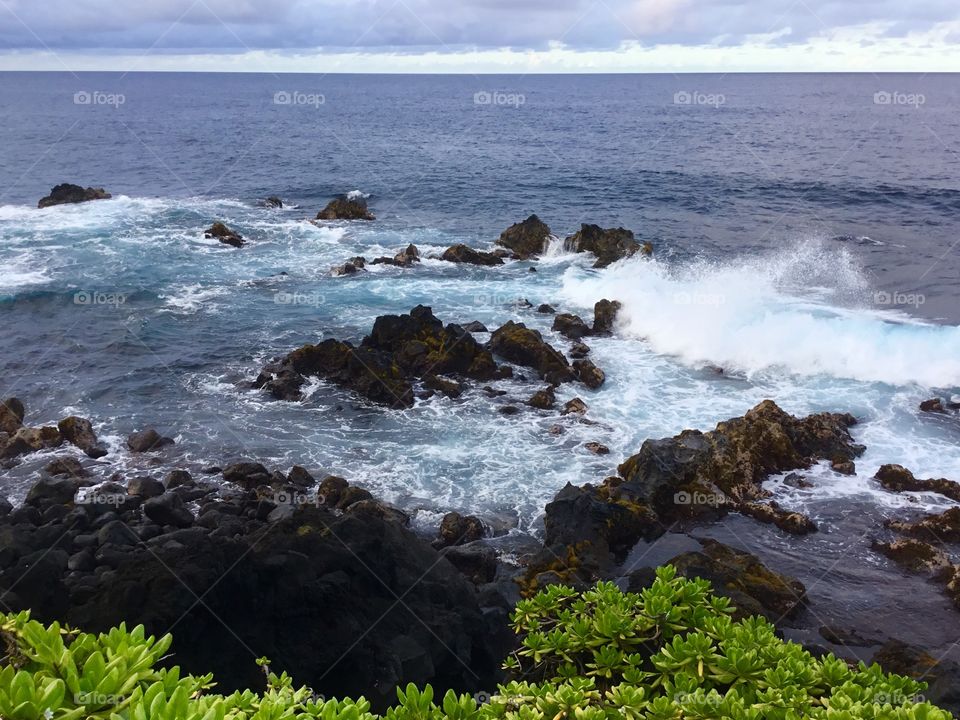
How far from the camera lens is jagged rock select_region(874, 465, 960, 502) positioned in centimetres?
1945

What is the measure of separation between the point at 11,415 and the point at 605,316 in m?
21.5

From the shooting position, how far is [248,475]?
66.2 ft

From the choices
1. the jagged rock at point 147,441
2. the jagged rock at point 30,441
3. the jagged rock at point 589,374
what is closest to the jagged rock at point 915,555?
the jagged rock at point 589,374

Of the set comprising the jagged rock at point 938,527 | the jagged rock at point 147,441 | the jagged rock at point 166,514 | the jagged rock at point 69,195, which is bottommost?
the jagged rock at point 938,527

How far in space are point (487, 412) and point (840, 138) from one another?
8545cm

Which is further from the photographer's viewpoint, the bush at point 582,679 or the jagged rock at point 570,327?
the jagged rock at point 570,327

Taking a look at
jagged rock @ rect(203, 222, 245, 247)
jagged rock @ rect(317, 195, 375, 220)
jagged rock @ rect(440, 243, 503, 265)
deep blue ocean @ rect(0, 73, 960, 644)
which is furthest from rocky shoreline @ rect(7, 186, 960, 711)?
jagged rock @ rect(317, 195, 375, 220)

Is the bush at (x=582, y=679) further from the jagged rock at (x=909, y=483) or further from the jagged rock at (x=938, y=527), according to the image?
the jagged rock at (x=909, y=483)

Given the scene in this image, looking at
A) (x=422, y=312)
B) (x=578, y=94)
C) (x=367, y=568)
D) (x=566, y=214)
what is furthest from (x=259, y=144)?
(x=578, y=94)

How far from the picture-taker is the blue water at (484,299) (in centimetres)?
2225

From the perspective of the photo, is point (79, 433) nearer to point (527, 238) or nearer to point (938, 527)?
point (938, 527)

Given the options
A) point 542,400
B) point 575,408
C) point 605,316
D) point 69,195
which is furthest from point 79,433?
point 69,195

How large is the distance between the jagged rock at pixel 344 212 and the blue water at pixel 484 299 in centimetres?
214

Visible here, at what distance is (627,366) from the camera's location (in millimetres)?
27734
